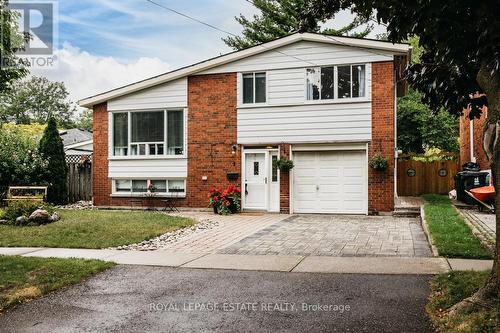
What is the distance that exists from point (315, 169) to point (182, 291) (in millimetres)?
10619

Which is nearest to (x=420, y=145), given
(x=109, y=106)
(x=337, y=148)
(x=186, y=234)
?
(x=337, y=148)

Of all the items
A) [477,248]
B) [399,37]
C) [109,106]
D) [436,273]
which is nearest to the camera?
[399,37]

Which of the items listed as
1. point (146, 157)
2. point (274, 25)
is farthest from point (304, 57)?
point (274, 25)

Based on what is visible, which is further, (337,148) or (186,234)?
(337,148)

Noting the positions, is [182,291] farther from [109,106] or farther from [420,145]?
[420,145]

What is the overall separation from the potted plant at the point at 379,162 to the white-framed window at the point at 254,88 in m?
4.34

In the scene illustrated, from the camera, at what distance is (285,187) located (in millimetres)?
16359

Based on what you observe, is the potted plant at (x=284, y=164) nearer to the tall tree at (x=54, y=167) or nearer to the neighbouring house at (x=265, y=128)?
the neighbouring house at (x=265, y=128)

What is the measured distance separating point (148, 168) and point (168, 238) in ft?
24.7

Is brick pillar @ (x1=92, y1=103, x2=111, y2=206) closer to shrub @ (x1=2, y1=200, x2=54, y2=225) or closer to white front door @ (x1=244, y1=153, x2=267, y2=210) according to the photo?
shrub @ (x1=2, y1=200, x2=54, y2=225)

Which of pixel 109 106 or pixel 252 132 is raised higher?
pixel 109 106

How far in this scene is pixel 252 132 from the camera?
658 inches

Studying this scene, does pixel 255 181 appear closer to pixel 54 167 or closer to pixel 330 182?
pixel 330 182

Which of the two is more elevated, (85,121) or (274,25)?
(274,25)
